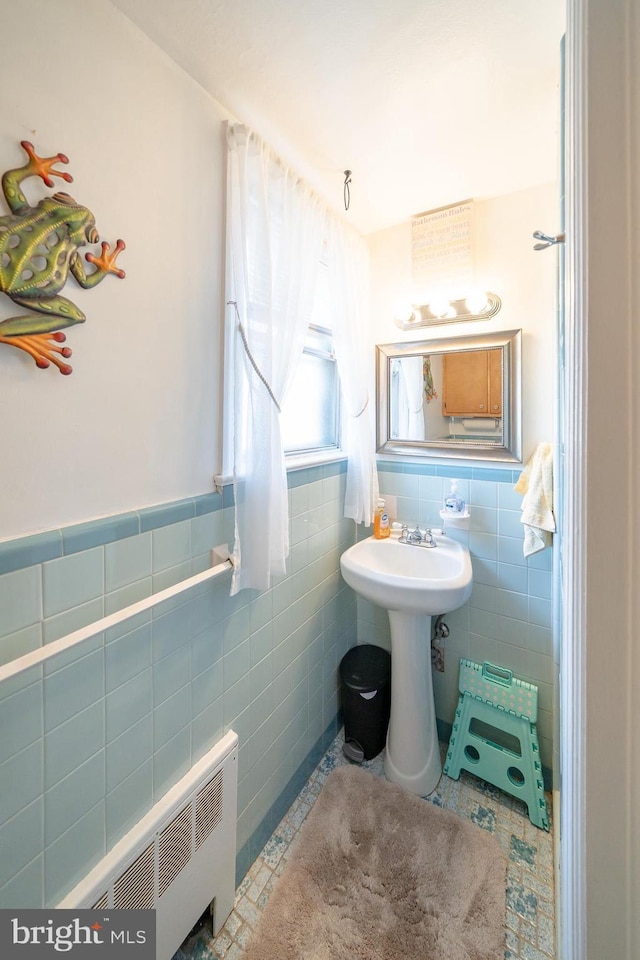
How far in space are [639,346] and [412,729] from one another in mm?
1678

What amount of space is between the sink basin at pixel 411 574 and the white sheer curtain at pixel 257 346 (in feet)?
1.37

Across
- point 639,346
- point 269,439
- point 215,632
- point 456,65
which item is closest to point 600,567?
point 639,346

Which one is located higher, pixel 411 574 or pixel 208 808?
pixel 411 574

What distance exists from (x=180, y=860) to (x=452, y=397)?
1.87 metres

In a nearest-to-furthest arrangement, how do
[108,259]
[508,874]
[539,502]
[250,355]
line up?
[108,259], [250,355], [508,874], [539,502]

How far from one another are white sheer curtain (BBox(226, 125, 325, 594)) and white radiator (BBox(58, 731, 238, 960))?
534 mm

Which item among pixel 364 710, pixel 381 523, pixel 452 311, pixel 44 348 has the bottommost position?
pixel 364 710

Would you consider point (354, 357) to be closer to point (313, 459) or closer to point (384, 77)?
point (313, 459)

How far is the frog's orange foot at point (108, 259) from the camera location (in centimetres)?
79

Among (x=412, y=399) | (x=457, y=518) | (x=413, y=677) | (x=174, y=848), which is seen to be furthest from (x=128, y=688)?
(x=412, y=399)

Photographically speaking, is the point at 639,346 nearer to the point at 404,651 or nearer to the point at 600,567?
the point at 600,567

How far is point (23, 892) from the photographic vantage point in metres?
0.71

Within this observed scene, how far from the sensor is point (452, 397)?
5.61 feet

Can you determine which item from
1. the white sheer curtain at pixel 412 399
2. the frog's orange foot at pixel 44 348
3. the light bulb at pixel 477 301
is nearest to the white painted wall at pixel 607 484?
the frog's orange foot at pixel 44 348
